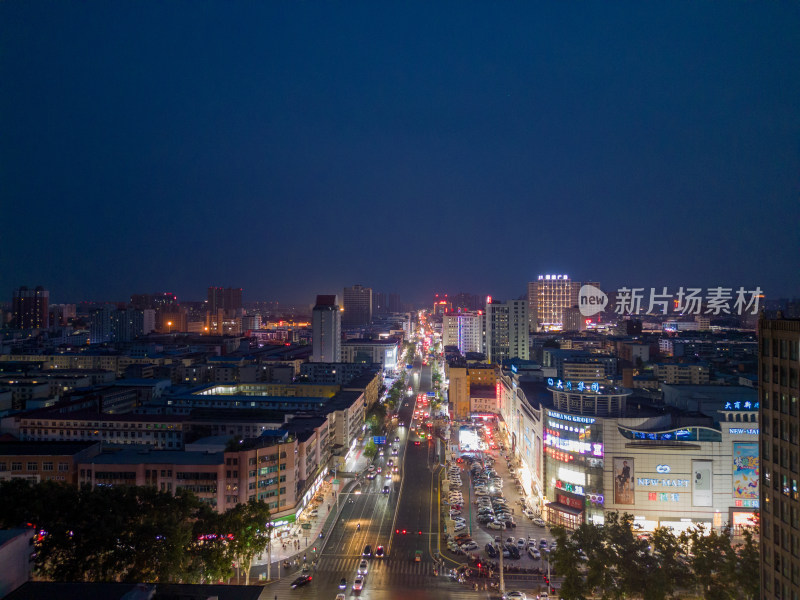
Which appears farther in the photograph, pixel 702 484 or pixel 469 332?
pixel 469 332

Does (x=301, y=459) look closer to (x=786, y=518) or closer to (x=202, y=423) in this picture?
(x=202, y=423)

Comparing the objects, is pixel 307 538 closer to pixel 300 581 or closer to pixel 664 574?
pixel 300 581

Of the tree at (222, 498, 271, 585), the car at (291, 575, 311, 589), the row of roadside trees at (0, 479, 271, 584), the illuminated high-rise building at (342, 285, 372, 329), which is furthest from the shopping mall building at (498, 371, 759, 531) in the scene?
the illuminated high-rise building at (342, 285, 372, 329)

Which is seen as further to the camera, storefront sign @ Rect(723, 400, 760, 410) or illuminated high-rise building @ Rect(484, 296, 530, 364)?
illuminated high-rise building @ Rect(484, 296, 530, 364)

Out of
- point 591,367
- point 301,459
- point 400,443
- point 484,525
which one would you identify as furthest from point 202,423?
point 591,367

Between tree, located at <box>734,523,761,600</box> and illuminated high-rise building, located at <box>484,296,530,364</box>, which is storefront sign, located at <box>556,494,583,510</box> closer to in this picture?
tree, located at <box>734,523,761,600</box>

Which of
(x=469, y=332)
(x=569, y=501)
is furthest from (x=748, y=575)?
(x=469, y=332)

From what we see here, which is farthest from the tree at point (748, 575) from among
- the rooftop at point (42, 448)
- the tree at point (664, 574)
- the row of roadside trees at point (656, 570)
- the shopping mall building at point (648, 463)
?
the rooftop at point (42, 448)

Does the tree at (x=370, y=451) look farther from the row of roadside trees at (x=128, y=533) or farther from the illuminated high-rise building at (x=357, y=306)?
the illuminated high-rise building at (x=357, y=306)
